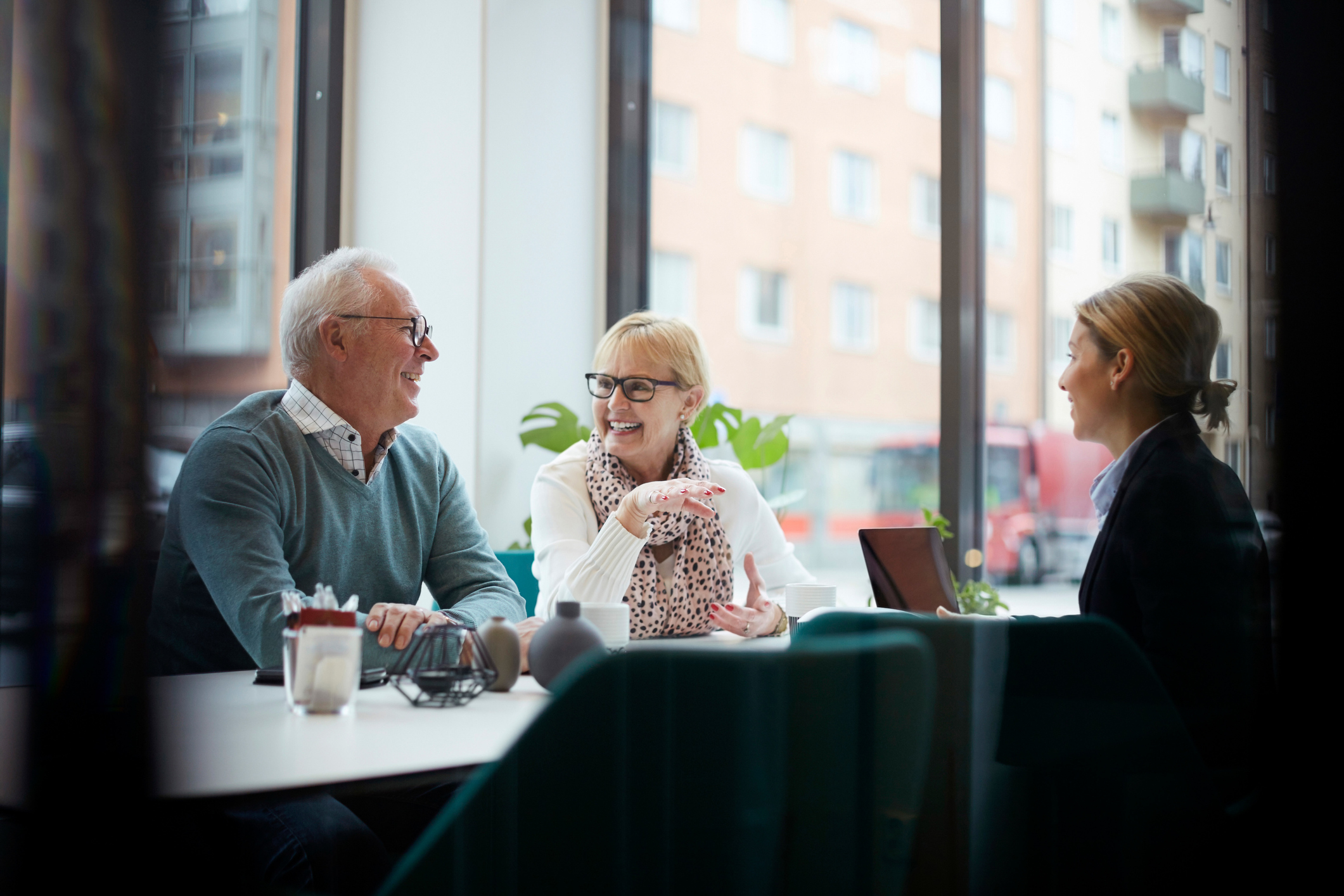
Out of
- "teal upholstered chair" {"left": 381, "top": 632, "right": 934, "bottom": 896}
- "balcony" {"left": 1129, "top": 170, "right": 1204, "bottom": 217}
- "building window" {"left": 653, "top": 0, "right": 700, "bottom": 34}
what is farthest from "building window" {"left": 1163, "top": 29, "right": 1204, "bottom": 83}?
"building window" {"left": 653, "top": 0, "right": 700, "bottom": 34}

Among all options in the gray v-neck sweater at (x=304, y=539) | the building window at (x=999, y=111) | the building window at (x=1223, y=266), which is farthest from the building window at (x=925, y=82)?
the building window at (x=1223, y=266)

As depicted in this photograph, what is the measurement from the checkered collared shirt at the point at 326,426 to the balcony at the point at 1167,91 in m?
1.52

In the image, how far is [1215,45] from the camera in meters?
1.07

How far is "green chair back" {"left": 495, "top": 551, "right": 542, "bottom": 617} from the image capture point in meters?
2.34

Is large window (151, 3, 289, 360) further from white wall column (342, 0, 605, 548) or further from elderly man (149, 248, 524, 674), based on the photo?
white wall column (342, 0, 605, 548)

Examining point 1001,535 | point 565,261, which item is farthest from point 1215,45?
point 565,261

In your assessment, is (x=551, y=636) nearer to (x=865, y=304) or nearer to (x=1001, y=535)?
(x=1001, y=535)

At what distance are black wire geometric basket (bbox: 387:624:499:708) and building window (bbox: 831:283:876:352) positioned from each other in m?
3.04

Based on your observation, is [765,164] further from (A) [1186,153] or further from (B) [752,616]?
(A) [1186,153]

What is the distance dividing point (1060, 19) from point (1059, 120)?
27 centimetres

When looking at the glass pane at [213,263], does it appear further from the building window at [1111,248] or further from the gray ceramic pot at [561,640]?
the building window at [1111,248]

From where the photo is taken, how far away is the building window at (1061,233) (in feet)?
6.50

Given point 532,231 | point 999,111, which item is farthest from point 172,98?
point 532,231

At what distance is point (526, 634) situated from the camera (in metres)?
1.42
